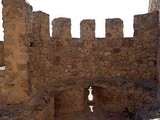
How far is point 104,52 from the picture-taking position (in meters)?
8.38

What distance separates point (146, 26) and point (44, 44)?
3748 millimetres

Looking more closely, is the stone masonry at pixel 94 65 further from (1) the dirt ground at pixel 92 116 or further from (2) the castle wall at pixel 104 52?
(1) the dirt ground at pixel 92 116

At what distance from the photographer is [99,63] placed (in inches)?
330

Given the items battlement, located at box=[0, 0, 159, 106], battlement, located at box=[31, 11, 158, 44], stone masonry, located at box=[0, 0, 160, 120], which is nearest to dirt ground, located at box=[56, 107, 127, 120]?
stone masonry, located at box=[0, 0, 160, 120]

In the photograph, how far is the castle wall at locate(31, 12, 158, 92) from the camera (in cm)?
796

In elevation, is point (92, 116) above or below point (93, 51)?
below

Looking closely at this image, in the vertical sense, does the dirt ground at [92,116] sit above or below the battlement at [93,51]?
below

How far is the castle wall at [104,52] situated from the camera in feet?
26.1

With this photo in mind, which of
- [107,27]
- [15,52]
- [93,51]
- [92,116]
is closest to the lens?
[15,52]

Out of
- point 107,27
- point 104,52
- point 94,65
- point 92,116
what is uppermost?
point 107,27

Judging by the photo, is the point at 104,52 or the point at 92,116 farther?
the point at 104,52

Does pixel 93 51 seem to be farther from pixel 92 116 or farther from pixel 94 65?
pixel 92 116

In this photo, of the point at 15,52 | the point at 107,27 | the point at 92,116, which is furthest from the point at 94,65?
the point at 15,52

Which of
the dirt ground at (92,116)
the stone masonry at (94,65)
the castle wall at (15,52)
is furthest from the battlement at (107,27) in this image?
the dirt ground at (92,116)
